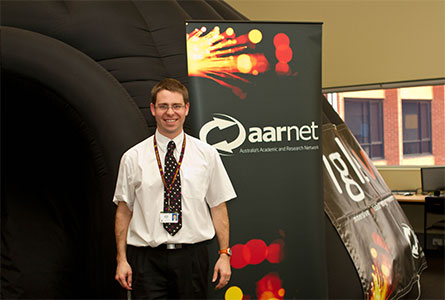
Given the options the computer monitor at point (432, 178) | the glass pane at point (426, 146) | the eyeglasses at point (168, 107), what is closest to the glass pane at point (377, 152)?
the glass pane at point (426, 146)

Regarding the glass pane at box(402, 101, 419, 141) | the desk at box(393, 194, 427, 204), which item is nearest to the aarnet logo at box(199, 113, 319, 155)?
the desk at box(393, 194, 427, 204)

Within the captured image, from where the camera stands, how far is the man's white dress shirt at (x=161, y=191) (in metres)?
2.14

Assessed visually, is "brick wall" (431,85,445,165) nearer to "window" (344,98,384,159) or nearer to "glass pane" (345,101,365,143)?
"window" (344,98,384,159)

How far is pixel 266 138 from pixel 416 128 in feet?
21.6

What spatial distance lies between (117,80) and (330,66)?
5.35m

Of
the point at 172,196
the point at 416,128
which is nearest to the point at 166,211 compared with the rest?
the point at 172,196

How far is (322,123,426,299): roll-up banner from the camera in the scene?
12.3 ft

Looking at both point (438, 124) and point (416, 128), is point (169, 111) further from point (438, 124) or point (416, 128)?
point (416, 128)

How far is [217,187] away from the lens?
2.32m

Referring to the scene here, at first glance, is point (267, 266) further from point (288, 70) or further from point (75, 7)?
point (75, 7)

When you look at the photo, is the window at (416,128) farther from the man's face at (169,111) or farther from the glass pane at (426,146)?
the man's face at (169,111)

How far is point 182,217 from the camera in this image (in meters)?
2.16

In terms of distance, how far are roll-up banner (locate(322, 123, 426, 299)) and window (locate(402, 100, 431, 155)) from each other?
3623 millimetres

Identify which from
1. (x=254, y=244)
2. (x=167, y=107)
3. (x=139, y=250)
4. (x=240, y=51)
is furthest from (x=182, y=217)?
(x=240, y=51)
